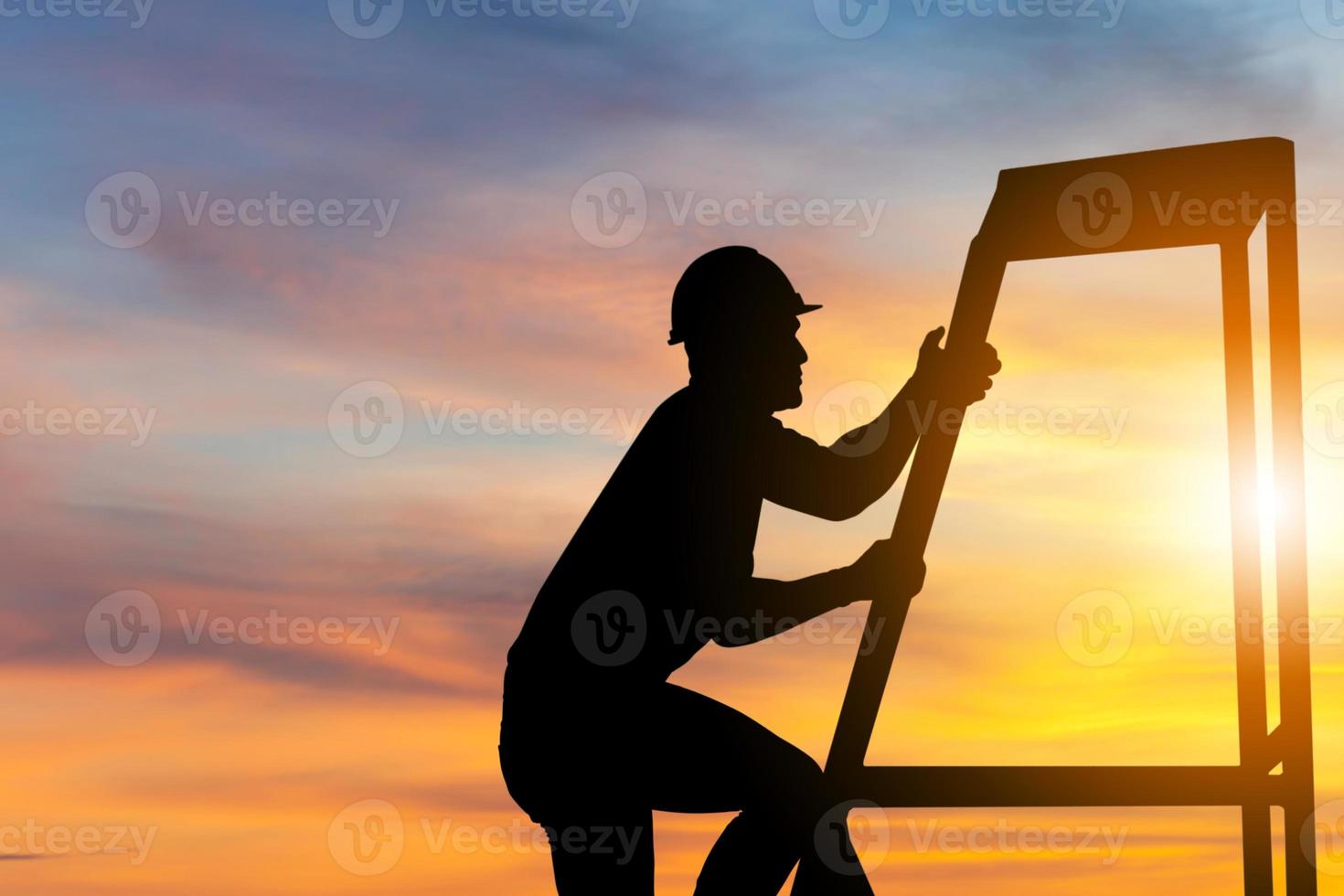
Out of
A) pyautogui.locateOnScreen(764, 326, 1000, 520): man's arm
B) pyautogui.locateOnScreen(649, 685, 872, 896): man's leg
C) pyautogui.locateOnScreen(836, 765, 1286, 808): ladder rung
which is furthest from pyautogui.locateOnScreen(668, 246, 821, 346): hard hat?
pyautogui.locateOnScreen(836, 765, 1286, 808): ladder rung

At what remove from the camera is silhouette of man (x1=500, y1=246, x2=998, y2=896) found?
5.84 m

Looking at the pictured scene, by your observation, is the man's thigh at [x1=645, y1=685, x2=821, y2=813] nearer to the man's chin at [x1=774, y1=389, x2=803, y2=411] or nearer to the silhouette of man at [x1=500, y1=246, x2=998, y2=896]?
the silhouette of man at [x1=500, y1=246, x2=998, y2=896]

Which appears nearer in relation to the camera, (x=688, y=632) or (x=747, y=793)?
(x=747, y=793)

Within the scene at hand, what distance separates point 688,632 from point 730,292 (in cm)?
140

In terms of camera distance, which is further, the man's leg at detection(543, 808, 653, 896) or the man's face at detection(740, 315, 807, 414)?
the man's face at detection(740, 315, 807, 414)

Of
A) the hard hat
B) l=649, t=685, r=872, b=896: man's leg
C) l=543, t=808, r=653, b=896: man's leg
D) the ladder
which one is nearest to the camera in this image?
l=649, t=685, r=872, b=896: man's leg

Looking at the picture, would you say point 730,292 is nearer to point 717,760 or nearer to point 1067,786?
point 717,760

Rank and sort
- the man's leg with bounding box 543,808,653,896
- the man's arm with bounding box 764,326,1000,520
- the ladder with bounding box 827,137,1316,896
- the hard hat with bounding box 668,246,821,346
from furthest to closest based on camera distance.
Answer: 1. the man's arm with bounding box 764,326,1000,520
2. the hard hat with bounding box 668,246,821,346
3. the ladder with bounding box 827,137,1316,896
4. the man's leg with bounding box 543,808,653,896

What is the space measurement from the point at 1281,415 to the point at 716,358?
2.29 metres

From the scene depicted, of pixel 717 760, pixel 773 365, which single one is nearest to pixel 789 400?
pixel 773 365

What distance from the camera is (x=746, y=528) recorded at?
604cm

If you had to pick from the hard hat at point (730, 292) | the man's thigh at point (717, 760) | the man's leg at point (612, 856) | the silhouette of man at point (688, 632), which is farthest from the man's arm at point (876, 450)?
the man's leg at point (612, 856)

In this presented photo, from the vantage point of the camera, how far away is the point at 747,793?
581cm

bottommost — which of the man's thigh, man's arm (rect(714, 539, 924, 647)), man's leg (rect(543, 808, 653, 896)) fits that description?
man's leg (rect(543, 808, 653, 896))
